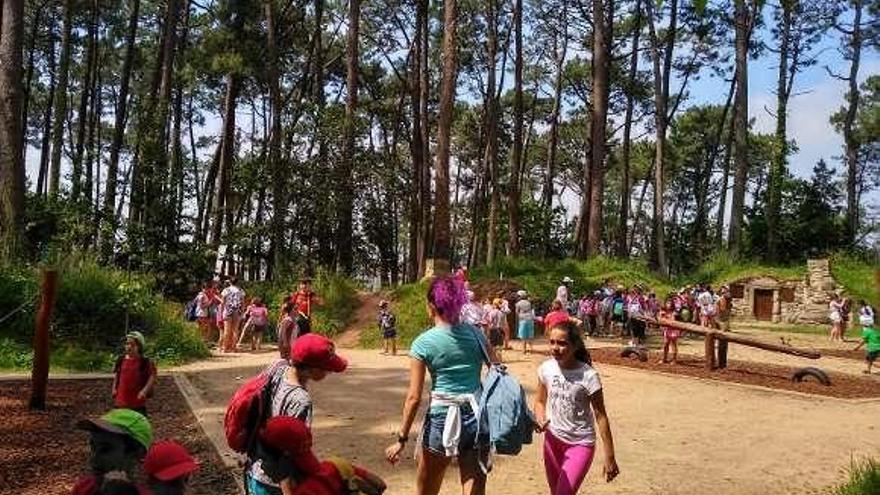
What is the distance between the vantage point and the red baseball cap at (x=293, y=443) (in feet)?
9.39

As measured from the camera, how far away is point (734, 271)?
1355 inches

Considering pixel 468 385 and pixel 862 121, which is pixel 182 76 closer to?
pixel 468 385

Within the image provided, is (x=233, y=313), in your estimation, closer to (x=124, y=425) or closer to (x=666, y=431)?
(x=666, y=431)

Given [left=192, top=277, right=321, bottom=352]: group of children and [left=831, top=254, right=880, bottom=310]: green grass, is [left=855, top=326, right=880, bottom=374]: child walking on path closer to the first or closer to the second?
[left=192, top=277, right=321, bottom=352]: group of children

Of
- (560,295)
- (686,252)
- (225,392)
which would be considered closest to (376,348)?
(560,295)

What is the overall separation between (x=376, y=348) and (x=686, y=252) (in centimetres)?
3005

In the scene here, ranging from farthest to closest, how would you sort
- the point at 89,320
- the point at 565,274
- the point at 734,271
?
the point at 734,271 → the point at 565,274 → the point at 89,320

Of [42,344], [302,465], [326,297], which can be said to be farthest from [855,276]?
[302,465]

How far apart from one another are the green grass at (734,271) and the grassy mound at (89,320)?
2307cm

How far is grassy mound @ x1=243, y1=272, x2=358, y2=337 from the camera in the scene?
21594 millimetres

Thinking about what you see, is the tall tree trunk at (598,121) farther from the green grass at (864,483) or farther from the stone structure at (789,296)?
the green grass at (864,483)

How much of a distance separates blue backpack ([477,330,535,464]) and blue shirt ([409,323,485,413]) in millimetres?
113

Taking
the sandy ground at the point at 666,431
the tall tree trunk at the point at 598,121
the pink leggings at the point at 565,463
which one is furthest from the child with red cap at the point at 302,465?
the tall tree trunk at the point at 598,121

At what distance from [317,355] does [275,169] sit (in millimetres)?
24670
